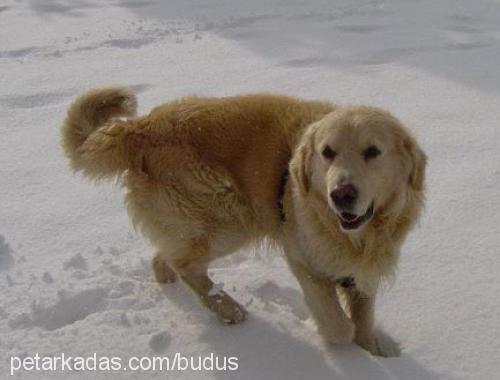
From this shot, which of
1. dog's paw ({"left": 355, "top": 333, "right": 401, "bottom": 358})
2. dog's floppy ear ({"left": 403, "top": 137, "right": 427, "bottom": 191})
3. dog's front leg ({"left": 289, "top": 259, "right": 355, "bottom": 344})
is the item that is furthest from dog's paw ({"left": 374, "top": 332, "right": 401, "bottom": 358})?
dog's floppy ear ({"left": 403, "top": 137, "right": 427, "bottom": 191})

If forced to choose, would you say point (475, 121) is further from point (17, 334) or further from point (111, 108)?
point (17, 334)

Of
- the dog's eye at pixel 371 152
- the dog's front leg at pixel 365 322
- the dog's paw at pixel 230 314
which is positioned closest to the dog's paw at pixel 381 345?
the dog's front leg at pixel 365 322

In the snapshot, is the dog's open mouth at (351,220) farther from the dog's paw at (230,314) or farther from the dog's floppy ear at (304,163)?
the dog's paw at (230,314)

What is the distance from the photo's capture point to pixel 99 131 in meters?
3.14

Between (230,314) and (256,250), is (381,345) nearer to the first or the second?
(230,314)

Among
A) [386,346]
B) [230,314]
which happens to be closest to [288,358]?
[230,314]

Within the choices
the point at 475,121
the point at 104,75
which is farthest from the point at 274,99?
the point at 104,75

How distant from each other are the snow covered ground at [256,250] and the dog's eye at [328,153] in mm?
933

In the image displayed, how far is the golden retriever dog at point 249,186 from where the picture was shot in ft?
9.05

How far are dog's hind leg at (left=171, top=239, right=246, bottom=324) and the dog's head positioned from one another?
747mm

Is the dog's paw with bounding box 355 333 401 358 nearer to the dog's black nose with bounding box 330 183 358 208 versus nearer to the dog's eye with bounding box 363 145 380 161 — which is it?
the dog's black nose with bounding box 330 183 358 208

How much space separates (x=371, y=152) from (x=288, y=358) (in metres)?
1.07

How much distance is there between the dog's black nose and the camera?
8.00 ft

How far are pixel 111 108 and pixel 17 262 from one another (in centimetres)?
111
